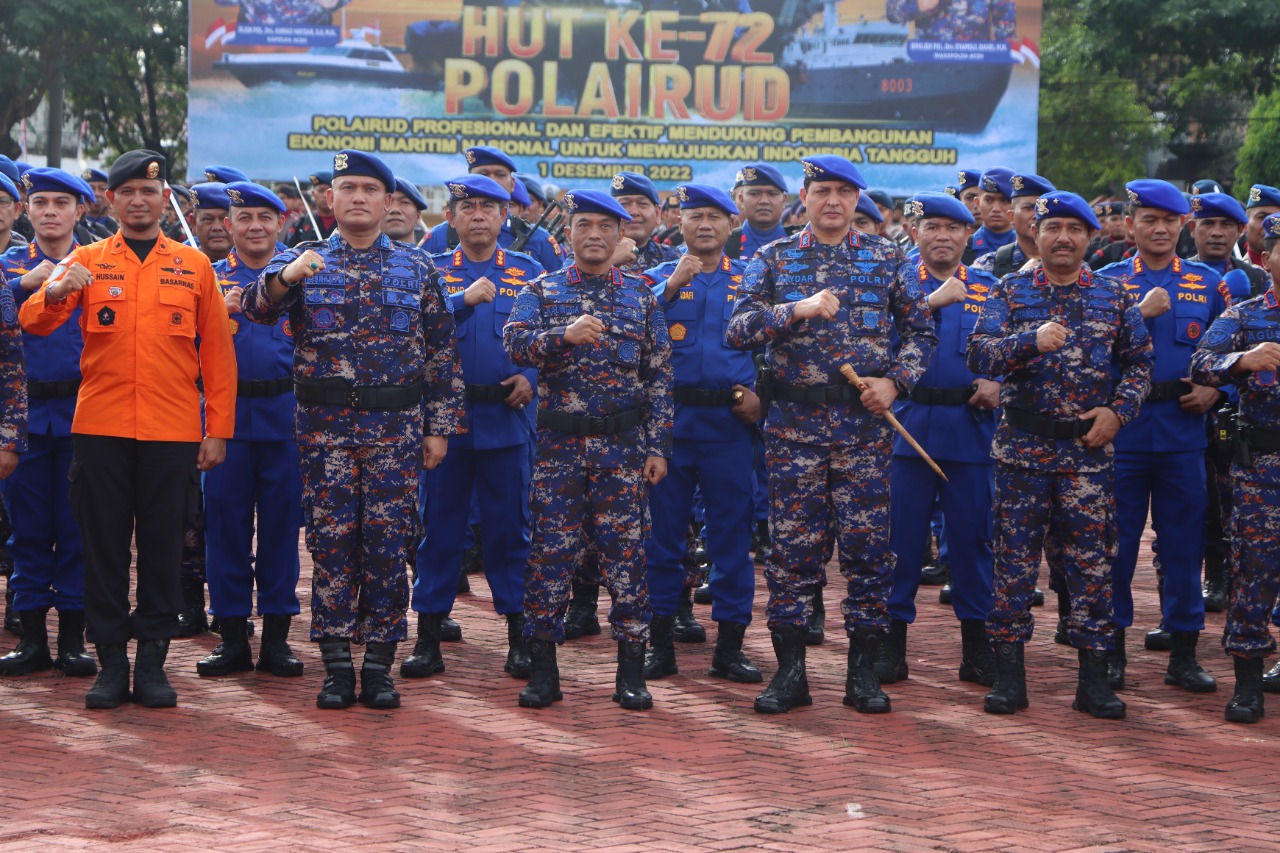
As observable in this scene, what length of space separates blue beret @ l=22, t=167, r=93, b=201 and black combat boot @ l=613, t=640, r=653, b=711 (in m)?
3.36

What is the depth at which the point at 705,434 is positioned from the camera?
774cm

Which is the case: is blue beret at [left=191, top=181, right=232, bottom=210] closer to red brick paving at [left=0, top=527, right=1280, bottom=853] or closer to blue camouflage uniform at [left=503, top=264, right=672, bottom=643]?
blue camouflage uniform at [left=503, top=264, right=672, bottom=643]

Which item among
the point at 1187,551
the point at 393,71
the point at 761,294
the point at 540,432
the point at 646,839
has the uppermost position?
the point at 393,71

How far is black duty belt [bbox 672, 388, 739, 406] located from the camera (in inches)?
305

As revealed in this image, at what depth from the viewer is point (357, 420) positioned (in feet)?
22.8

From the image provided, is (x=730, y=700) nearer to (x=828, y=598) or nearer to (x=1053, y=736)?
(x=1053, y=736)

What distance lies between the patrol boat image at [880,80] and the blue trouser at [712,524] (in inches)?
685

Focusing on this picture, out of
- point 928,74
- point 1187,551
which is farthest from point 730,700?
point 928,74

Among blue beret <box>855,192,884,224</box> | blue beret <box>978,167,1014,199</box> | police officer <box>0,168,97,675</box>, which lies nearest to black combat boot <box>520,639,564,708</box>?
police officer <box>0,168,97,675</box>

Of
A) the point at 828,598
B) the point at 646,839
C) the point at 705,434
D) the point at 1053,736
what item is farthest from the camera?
the point at 828,598

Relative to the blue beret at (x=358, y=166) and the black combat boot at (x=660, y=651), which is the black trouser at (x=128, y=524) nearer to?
the blue beret at (x=358, y=166)

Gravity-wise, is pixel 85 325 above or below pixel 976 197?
below

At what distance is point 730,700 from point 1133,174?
35.7m

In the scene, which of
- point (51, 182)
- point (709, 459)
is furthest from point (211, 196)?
point (709, 459)
